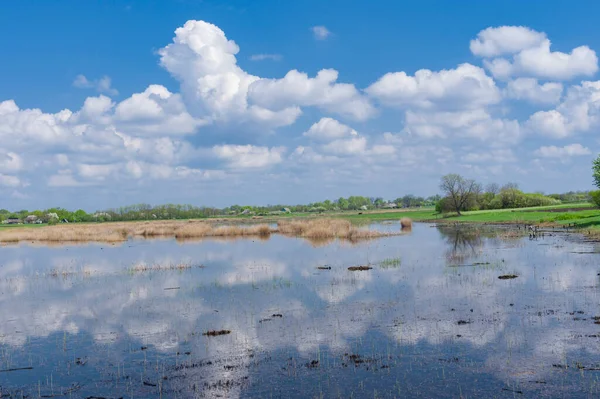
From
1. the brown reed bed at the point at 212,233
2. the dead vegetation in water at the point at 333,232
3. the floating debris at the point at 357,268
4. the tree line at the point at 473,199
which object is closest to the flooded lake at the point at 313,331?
the floating debris at the point at 357,268

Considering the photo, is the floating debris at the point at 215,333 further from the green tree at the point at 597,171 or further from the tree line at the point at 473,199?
the tree line at the point at 473,199

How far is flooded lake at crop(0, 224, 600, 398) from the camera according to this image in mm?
14086

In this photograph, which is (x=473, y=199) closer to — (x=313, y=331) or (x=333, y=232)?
(x=333, y=232)

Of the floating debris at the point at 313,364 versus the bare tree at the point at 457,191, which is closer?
the floating debris at the point at 313,364

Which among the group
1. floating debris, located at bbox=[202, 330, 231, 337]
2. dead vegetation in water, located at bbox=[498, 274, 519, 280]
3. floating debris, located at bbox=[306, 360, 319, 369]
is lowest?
Result: floating debris, located at bbox=[306, 360, 319, 369]

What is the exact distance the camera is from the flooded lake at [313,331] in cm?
1409

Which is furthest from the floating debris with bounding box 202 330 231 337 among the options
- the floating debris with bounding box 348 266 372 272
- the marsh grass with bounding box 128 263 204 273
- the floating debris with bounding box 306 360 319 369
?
the marsh grass with bounding box 128 263 204 273

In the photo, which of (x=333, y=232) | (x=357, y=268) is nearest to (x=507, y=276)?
(x=357, y=268)

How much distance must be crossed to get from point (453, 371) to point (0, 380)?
13585mm

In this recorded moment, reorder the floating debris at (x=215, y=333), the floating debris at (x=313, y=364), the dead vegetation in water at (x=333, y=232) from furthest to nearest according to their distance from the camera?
the dead vegetation in water at (x=333, y=232) < the floating debris at (x=215, y=333) < the floating debris at (x=313, y=364)

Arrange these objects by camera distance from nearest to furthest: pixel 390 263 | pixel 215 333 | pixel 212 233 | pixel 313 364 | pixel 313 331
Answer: pixel 313 364 < pixel 313 331 < pixel 215 333 < pixel 390 263 < pixel 212 233

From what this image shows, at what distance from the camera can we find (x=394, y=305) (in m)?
22.9

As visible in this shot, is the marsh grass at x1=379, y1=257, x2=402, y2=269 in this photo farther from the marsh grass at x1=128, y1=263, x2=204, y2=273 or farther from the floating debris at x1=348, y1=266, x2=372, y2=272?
the marsh grass at x1=128, y1=263, x2=204, y2=273

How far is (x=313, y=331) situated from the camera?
1919 cm
